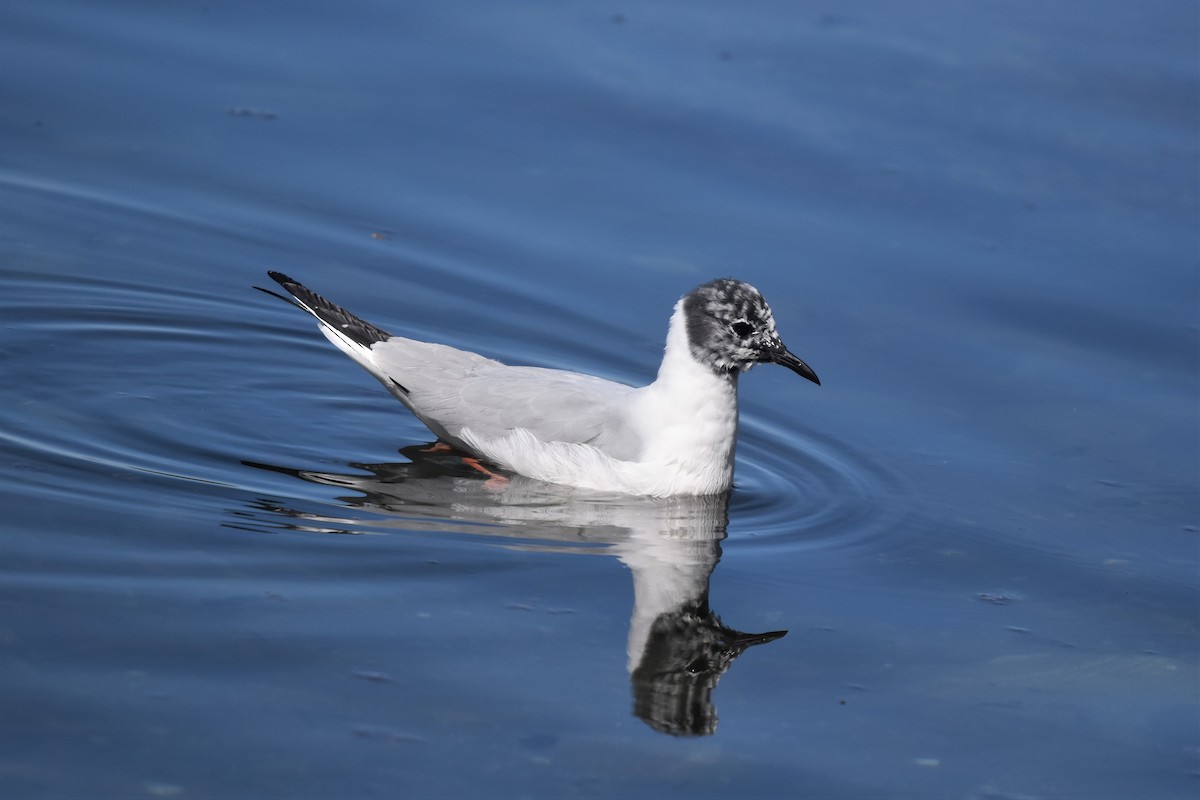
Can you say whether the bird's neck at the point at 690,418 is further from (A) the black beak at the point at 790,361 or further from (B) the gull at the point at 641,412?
(A) the black beak at the point at 790,361

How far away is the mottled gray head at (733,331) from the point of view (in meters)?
9.12

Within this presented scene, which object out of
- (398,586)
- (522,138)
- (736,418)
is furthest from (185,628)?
(522,138)

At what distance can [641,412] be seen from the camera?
360 inches

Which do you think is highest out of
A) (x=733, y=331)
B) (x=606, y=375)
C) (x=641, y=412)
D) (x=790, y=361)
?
(x=733, y=331)

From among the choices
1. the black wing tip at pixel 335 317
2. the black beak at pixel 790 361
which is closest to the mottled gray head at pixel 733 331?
the black beak at pixel 790 361

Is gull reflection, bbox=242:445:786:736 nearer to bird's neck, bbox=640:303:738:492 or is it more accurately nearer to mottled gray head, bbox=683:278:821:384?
bird's neck, bbox=640:303:738:492

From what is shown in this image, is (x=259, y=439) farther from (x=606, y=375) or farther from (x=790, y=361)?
(x=790, y=361)

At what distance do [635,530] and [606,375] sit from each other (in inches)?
83.9

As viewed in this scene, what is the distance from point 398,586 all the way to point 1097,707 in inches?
119

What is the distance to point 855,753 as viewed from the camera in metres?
6.55

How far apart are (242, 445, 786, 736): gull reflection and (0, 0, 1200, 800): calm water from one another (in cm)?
3

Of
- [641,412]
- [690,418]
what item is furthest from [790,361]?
[641,412]

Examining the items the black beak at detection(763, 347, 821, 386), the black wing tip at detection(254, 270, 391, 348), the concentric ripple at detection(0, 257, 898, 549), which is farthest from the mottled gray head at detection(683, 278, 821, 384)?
the black wing tip at detection(254, 270, 391, 348)

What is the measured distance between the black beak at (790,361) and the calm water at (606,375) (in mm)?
590
